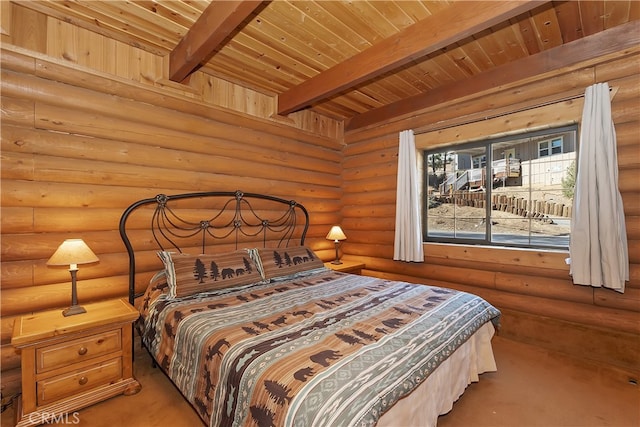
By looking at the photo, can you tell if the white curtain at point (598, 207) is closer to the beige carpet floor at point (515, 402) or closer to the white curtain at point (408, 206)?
the beige carpet floor at point (515, 402)

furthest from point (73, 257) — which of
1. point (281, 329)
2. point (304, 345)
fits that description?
point (304, 345)

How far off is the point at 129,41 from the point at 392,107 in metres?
3.03

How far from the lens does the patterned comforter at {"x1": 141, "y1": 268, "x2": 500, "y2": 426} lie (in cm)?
117

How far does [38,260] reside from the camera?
7.14 feet

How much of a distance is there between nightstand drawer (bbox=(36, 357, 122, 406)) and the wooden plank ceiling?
2.44m

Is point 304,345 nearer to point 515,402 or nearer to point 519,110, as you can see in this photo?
point 515,402

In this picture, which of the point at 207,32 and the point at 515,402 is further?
the point at 207,32

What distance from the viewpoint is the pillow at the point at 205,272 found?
235cm

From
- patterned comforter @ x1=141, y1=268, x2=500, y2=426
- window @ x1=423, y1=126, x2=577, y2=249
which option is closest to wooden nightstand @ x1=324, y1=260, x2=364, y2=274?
window @ x1=423, y1=126, x2=577, y2=249

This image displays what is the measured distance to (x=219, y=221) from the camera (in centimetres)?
321

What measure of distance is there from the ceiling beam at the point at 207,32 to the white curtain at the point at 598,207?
2868 mm

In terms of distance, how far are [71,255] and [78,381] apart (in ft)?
2.74

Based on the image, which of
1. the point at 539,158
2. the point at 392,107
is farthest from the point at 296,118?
the point at 539,158

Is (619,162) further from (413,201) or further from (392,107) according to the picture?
(392,107)
